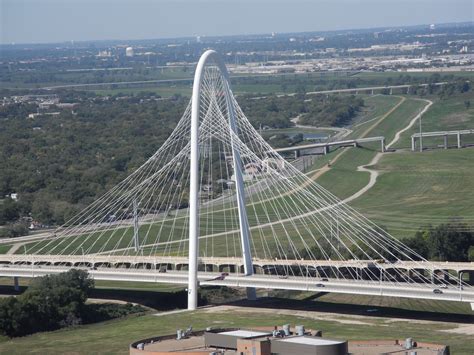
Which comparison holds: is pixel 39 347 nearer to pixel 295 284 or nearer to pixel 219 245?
pixel 295 284

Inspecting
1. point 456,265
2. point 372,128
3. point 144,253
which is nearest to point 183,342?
point 456,265

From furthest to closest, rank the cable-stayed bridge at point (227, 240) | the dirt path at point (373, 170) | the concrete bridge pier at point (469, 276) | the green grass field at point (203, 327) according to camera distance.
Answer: the dirt path at point (373, 170) → the concrete bridge pier at point (469, 276) → the cable-stayed bridge at point (227, 240) → the green grass field at point (203, 327)

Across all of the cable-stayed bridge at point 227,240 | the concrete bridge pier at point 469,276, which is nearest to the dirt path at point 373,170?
the cable-stayed bridge at point 227,240

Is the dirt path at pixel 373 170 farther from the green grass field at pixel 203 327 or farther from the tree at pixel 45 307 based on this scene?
the green grass field at pixel 203 327

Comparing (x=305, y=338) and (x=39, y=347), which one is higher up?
(x=305, y=338)

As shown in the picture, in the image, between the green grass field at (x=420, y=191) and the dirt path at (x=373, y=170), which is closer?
the green grass field at (x=420, y=191)

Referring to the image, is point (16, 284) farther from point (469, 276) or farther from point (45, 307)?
point (469, 276)

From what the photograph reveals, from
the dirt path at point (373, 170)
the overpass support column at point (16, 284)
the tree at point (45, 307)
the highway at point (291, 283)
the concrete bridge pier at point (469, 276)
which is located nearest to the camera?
the highway at point (291, 283)

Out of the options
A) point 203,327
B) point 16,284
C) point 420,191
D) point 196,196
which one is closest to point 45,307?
point 196,196
